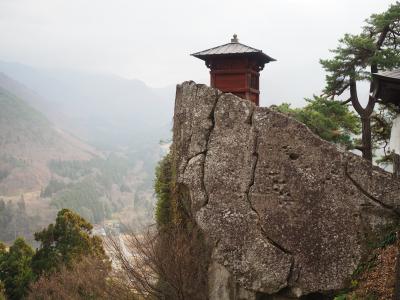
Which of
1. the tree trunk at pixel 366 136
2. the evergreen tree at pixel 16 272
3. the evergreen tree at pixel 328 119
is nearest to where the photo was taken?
the evergreen tree at pixel 328 119

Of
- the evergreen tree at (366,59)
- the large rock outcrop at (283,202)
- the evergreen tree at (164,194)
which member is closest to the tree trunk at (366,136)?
the evergreen tree at (366,59)

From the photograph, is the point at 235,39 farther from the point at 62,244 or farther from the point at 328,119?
the point at 62,244

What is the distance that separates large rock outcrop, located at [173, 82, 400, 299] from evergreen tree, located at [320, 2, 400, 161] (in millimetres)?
6239

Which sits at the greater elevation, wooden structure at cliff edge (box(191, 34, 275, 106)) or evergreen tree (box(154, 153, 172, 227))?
wooden structure at cliff edge (box(191, 34, 275, 106))

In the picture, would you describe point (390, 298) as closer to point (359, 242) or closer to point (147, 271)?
point (359, 242)

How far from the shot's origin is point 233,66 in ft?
60.7

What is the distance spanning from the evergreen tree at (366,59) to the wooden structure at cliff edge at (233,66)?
3119 millimetres

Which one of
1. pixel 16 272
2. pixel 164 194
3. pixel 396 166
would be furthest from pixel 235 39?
pixel 16 272

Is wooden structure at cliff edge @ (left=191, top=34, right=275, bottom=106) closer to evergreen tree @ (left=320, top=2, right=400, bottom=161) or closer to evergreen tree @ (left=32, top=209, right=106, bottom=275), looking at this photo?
evergreen tree @ (left=320, top=2, right=400, bottom=161)

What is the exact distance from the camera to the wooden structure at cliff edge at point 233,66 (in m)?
18.1

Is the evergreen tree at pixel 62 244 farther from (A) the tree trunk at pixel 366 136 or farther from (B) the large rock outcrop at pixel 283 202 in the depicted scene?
(A) the tree trunk at pixel 366 136

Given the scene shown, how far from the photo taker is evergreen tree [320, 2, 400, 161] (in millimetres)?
17859

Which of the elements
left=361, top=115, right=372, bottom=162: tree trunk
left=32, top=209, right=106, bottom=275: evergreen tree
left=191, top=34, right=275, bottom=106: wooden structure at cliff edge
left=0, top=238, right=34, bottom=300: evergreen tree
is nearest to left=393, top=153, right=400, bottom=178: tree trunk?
left=361, top=115, right=372, bottom=162: tree trunk

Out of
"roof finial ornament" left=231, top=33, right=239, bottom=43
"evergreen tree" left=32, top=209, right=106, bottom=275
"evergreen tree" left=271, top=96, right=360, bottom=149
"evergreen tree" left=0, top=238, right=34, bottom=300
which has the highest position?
"roof finial ornament" left=231, top=33, right=239, bottom=43
